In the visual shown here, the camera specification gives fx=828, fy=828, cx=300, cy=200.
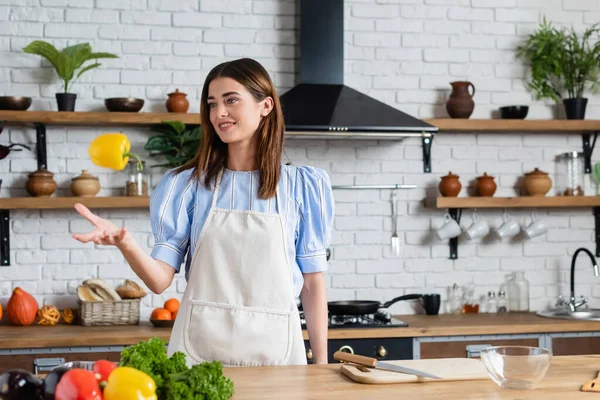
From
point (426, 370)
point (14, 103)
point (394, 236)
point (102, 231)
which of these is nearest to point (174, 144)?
point (14, 103)

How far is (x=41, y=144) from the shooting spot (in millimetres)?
4328

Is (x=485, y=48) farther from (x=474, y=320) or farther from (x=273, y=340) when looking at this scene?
(x=273, y=340)

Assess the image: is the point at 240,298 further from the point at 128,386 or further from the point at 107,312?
the point at 107,312

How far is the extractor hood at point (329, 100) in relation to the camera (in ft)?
13.5

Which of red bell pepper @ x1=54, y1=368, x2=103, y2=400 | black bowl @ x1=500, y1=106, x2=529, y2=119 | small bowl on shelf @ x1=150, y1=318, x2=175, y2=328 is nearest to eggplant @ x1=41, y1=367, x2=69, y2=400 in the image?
red bell pepper @ x1=54, y1=368, x2=103, y2=400

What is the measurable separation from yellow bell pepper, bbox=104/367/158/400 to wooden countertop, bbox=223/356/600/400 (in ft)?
1.08

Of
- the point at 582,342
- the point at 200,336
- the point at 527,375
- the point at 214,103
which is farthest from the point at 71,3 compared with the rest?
the point at 527,375

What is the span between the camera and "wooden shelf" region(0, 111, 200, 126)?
4148 mm

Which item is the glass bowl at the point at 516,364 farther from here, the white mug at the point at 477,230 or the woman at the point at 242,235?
the white mug at the point at 477,230

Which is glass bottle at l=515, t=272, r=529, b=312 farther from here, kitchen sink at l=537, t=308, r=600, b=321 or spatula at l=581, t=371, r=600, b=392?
spatula at l=581, t=371, r=600, b=392

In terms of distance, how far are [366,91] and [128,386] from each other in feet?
11.4

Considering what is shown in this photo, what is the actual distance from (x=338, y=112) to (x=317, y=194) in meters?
1.69

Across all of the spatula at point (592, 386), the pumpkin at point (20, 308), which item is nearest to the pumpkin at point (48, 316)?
the pumpkin at point (20, 308)

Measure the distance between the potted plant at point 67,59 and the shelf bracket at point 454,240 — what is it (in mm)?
2048
